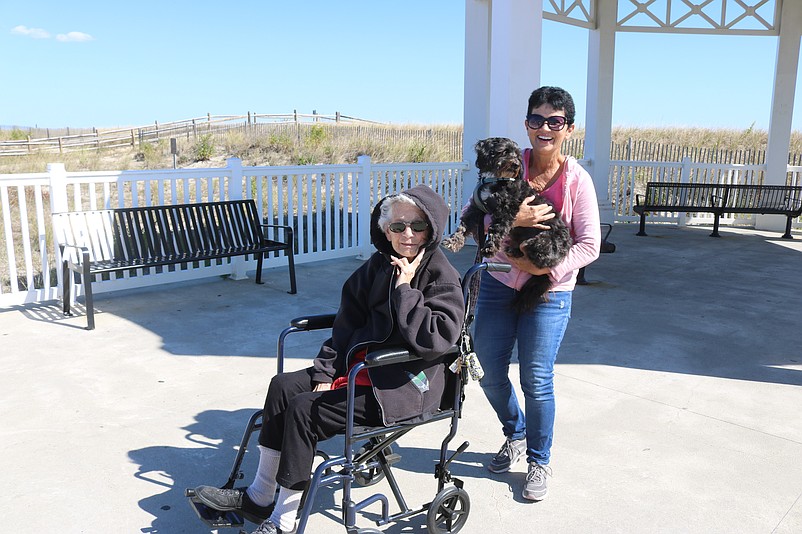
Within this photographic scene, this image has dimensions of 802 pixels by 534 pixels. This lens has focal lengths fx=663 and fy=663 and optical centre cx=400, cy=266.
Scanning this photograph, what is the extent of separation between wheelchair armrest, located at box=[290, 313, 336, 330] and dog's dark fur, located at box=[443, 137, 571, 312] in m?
0.63

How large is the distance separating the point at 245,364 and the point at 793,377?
3694mm

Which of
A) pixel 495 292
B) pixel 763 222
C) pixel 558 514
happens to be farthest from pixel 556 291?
pixel 763 222

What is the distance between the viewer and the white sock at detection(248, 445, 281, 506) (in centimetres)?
243

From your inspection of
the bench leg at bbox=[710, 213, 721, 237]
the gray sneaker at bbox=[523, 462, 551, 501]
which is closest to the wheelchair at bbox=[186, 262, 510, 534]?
the gray sneaker at bbox=[523, 462, 551, 501]

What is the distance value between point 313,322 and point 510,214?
0.95 m

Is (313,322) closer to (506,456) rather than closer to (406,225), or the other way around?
(406,225)

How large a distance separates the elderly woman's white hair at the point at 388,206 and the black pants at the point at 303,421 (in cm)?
64

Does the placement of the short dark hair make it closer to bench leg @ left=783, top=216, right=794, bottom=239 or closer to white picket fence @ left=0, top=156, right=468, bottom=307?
white picket fence @ left=0, top=156, right=468, bottom=307

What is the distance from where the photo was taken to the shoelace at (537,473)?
2926 mm

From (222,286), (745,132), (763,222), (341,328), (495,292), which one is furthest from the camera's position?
(745,132)

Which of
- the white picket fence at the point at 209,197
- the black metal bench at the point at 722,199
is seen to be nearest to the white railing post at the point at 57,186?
the white picket fence at the point at 209,197

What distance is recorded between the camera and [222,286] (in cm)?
682

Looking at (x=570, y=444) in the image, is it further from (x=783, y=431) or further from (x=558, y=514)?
(x=783, y=431)

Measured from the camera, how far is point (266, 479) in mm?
2443
